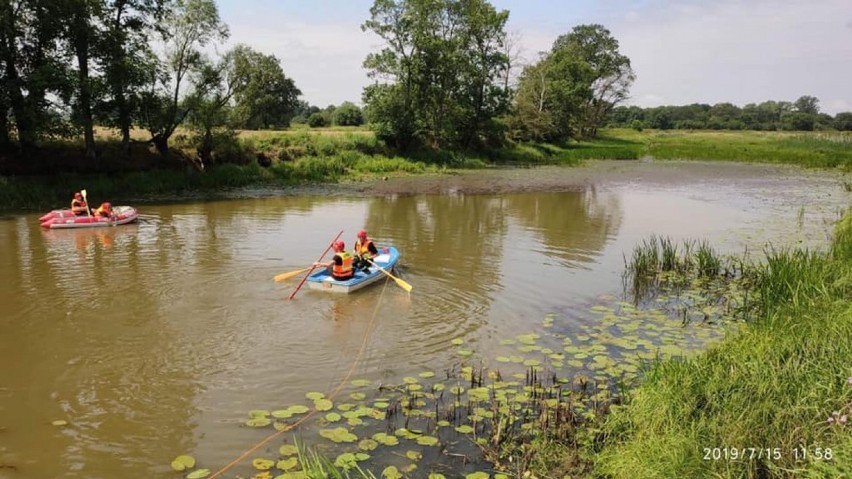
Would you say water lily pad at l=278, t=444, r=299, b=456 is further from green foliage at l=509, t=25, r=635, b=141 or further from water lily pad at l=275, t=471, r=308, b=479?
green foliage at l=509, t=25, r=635, b=141

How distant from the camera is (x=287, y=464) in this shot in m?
5.85

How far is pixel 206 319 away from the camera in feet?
33.9

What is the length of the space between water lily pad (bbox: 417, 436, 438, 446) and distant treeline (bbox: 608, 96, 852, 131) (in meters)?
108

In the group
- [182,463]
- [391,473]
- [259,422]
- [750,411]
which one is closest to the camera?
[750,411]

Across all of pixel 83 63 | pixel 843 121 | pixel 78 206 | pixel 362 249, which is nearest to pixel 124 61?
pixel 83 63

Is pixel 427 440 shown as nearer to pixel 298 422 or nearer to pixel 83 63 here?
pixel 298 422

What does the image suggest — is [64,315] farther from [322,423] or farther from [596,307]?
[596,307]

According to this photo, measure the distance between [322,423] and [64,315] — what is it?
6.31 metres

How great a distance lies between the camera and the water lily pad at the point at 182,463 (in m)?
5.87

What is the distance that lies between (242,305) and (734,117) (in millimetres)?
168786

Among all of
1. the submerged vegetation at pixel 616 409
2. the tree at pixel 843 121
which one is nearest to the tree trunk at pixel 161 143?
the submerged vegetation at pixel 616 409

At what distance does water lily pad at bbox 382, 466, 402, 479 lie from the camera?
559cm

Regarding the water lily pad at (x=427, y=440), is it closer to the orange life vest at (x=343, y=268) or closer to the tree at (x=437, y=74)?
the orange life vest at (x=343, y=268)

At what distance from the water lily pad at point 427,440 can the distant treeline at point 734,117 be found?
354ft
